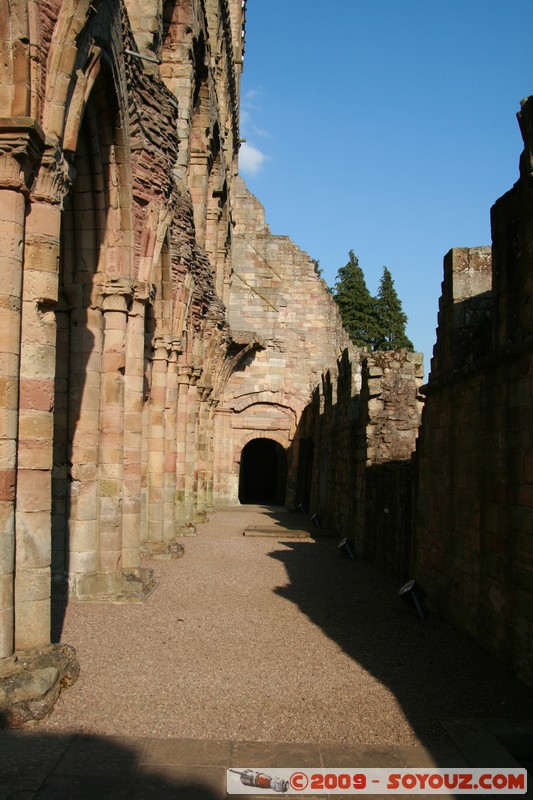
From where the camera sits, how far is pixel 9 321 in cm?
511

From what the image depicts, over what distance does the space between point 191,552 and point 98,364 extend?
568 cm

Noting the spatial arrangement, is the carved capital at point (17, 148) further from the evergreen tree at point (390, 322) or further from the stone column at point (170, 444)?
the evergreen tree at point (390, 322)

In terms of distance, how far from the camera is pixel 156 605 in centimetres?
862

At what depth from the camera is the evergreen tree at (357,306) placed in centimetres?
4441

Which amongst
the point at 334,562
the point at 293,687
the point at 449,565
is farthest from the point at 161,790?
the point at 334,562

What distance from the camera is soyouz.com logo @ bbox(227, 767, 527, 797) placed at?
4.02m

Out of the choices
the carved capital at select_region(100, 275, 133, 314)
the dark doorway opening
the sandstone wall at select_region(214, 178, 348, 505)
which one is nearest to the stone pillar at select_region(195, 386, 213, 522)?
the sandstone wall at select_region(214, 178, 348, 505)

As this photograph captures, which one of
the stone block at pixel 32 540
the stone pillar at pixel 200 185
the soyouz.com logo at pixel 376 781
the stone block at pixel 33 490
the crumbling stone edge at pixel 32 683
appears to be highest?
the stone pillar at pixel 200 185

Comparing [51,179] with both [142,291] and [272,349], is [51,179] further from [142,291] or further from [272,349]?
[272,349]

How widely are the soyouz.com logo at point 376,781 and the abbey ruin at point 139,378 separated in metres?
1.58

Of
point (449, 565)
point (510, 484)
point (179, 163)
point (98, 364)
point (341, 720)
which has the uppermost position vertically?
point (179, 163)

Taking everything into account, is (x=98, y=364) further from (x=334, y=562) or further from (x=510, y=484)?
(x=334, y=562)

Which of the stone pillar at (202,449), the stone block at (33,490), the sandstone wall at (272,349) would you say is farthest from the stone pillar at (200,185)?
the stone block at (33,490)

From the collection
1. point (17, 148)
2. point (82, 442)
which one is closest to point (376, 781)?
point (17, 148)
